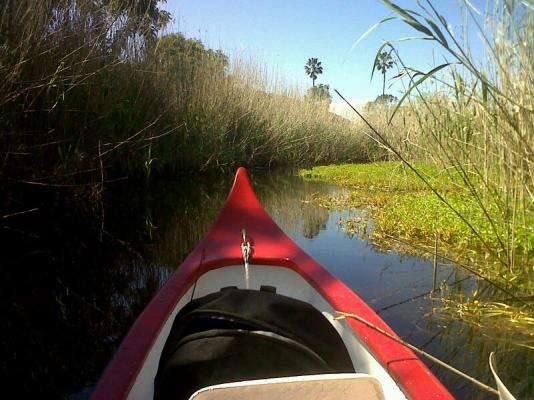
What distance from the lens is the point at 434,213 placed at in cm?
477

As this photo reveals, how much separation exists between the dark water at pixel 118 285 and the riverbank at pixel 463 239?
0.14 metres

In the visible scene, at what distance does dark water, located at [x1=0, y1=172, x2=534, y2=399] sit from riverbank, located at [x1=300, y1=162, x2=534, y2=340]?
14 cm

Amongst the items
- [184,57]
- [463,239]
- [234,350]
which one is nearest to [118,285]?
[234,350]

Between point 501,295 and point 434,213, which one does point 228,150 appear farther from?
point 501,295

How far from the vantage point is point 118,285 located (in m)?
3.43

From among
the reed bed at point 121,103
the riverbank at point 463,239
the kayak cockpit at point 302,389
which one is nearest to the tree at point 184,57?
the reed bed at point 121,103

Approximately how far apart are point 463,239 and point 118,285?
2834mm

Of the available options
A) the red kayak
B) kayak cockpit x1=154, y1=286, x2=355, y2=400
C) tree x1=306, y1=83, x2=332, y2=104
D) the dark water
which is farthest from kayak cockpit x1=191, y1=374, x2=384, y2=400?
tree x1=306, y1=83, x2=332, y2=104

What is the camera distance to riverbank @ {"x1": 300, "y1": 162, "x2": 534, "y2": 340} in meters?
2.59

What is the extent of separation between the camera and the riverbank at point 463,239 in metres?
2.59

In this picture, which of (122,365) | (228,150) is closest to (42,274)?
(122,365)

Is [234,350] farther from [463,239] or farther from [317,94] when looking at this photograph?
[317,94]

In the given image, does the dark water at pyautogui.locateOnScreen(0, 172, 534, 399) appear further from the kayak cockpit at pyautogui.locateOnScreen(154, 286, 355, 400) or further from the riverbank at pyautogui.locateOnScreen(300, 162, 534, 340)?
the kayak cockpit at pyautogui.locateOnScreen(154, 286, 355, 400)

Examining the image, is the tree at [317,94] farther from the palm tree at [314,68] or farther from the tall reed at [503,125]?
the palm tree at [314,68]
